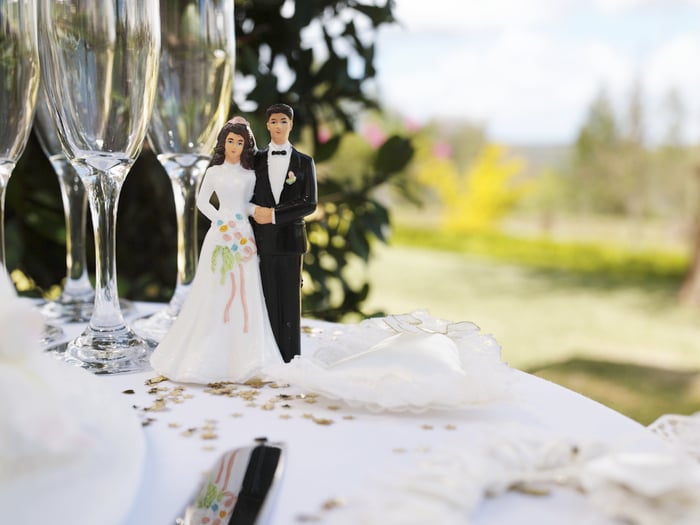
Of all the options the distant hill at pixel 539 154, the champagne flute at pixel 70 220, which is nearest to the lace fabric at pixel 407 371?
the champagne flute at pixel 70 220

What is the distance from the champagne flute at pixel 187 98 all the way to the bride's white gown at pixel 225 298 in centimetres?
17

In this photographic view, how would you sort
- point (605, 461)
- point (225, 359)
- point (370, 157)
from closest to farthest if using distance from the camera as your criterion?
1. point (605, 461)
2. point (225, 359)
3. point (370, 157)

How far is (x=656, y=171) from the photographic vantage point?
460cm

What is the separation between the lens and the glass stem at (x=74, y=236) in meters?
1.02

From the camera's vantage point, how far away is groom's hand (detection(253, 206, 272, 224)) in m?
0.68

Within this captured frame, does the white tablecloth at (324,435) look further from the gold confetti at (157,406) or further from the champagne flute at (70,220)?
the champagne flute at (70,220)

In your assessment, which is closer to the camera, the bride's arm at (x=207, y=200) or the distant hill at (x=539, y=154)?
the bride's arm at (x=207, y=200)

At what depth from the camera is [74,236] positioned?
1037mm

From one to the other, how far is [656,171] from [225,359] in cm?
444

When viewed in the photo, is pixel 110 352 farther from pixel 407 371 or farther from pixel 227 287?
pixel 407 371

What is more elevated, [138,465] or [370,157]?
[370,157]

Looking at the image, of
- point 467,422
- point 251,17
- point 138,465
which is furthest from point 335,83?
point 138,465

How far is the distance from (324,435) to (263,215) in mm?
223

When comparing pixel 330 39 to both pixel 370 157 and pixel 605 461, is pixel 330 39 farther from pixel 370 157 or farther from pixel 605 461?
pixel 605 461
